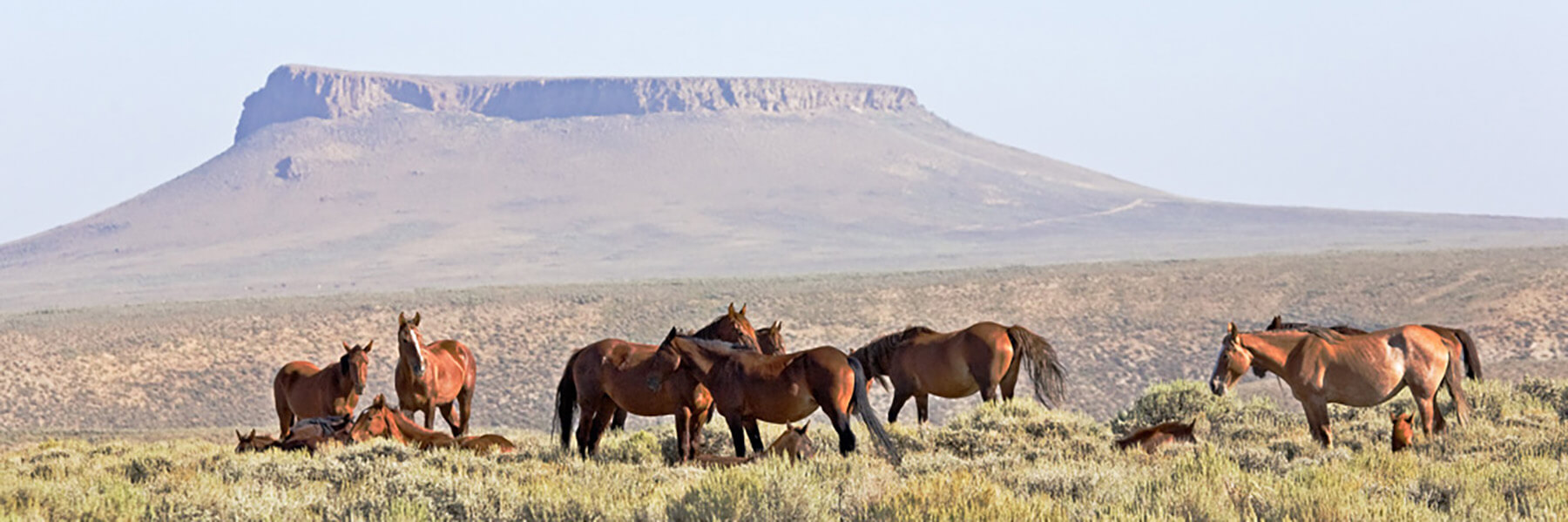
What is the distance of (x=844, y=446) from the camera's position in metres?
11.9

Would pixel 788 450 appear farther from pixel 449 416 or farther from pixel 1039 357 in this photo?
pixel 449 416

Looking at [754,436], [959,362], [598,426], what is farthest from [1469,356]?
[598,426]

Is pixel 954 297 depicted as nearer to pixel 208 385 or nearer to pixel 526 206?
pixel 208 385

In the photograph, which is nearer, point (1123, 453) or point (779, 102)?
point (1123, 453)

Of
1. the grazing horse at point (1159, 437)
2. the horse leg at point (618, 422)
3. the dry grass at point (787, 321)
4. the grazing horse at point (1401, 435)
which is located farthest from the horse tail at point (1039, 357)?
the dry grass at point (787, 321)

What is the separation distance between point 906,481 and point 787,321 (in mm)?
46003

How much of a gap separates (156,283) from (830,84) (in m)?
94.8

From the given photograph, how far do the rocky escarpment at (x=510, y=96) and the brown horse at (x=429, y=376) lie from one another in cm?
15642

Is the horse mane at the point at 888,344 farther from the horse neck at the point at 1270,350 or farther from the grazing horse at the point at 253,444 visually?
the grazing horse at the point at 253,444

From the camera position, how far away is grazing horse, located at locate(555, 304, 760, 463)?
493 inches

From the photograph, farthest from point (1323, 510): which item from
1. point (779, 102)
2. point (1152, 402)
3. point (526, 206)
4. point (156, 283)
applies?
point (779, 102)

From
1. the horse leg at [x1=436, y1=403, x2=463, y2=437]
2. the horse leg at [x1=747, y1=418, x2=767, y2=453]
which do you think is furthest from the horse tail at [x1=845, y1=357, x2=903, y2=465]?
the horse leg at [x1=436, y1=403, x2=463, y2=437]

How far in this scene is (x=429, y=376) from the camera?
1562 cm

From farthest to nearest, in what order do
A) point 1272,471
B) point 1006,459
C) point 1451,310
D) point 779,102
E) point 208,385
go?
point 779,102 → point 1451,310 → point 208,385 → point 1006,459 → point 1272,471
